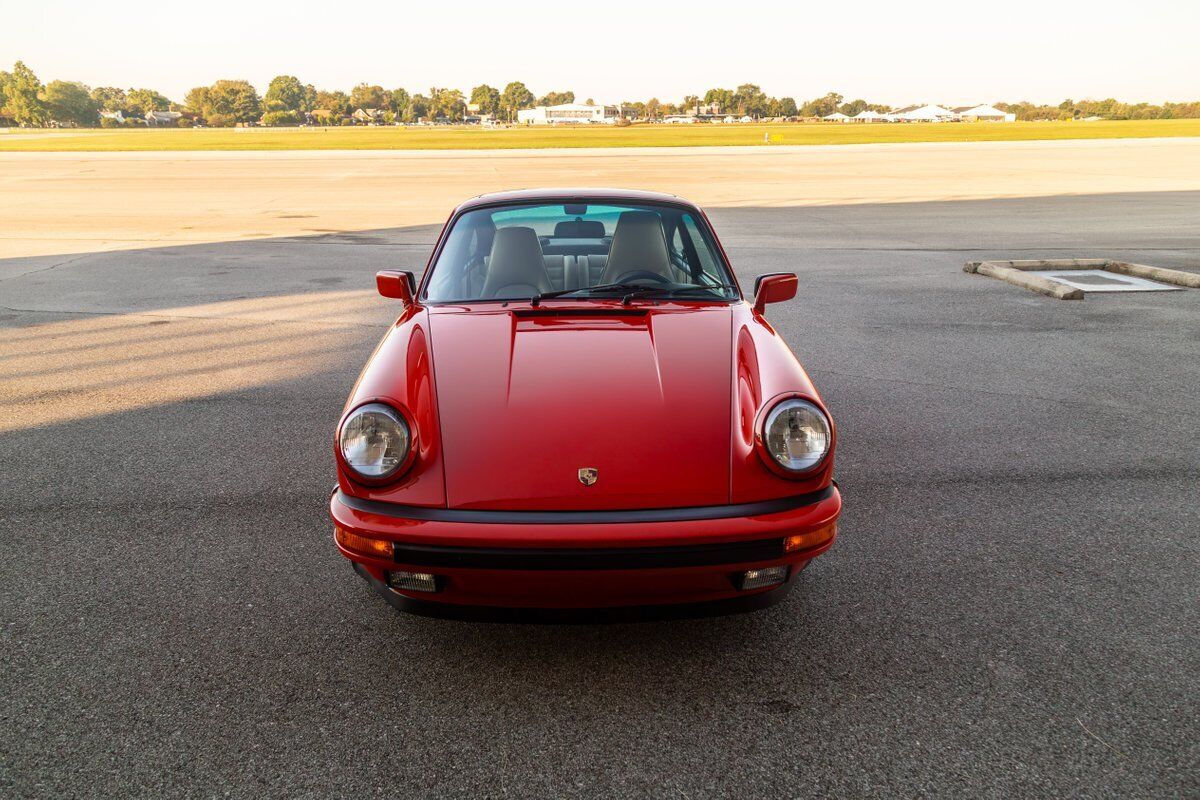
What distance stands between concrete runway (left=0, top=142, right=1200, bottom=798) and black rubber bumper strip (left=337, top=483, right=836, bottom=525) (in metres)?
0.56

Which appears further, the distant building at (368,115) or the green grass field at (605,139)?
the distant building at (368,115)

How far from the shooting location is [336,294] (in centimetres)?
903

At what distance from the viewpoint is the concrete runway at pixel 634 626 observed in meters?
2.26

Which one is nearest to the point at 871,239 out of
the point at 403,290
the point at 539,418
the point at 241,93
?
the point at 403,290

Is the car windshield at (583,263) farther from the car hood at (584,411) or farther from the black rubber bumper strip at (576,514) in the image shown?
the black rubber bumper strip at (576,514)

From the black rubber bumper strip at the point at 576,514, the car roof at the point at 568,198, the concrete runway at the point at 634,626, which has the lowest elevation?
the concrete runway at the point at 634,626

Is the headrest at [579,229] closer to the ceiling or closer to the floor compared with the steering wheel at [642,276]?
closer to the ceiling

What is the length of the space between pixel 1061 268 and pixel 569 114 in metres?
169

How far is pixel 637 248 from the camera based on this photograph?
3.86 metres

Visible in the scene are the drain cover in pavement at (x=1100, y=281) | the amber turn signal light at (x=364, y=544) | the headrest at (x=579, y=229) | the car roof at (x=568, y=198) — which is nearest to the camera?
the amber turn signal light at (x=364, y=544)

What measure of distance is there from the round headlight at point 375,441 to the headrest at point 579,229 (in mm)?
2021

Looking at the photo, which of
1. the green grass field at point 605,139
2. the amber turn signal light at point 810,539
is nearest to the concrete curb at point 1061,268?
the amber turn signal light at point 810,539

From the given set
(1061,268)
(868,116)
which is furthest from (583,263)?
(868,116)

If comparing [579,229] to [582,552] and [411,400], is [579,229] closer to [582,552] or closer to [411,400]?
[411,400]
